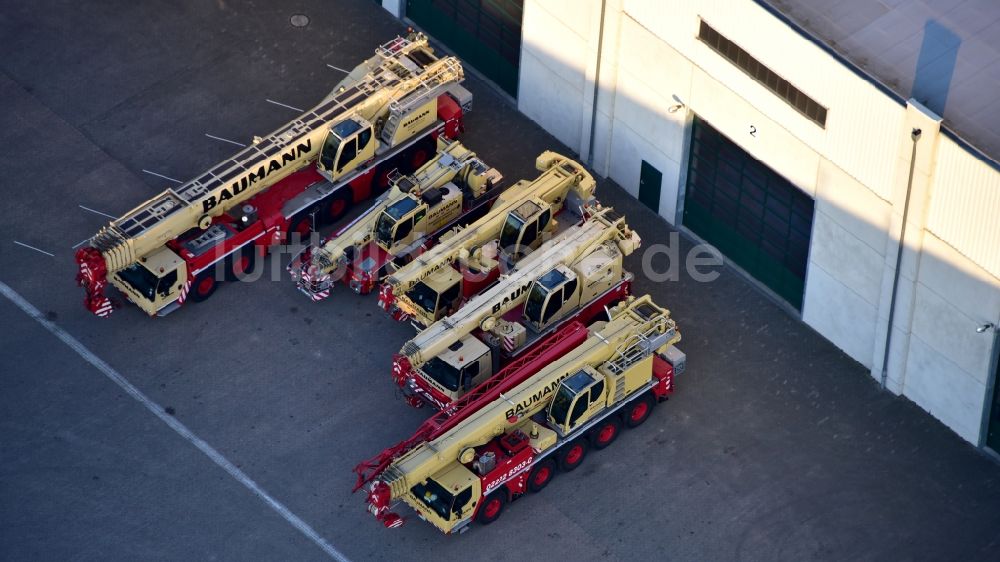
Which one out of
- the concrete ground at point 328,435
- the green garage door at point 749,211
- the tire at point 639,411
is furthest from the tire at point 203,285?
the green garage door at point 749,211

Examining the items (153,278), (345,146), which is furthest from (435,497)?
(345,146)

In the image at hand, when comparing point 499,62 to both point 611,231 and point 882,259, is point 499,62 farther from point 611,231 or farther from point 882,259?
point 882,259

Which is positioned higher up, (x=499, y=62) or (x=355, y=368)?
(x=499, y=62)

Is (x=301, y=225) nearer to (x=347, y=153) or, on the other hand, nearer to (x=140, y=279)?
(x=347, y=153)

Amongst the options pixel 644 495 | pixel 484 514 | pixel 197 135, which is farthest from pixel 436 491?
pixel 197 135

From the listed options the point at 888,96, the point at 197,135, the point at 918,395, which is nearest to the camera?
the point at 888,96

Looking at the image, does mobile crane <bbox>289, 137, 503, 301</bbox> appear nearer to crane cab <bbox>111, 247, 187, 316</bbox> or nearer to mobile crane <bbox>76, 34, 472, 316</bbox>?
mobile crane <bbox>76, 34, 472, 316</bbox>
